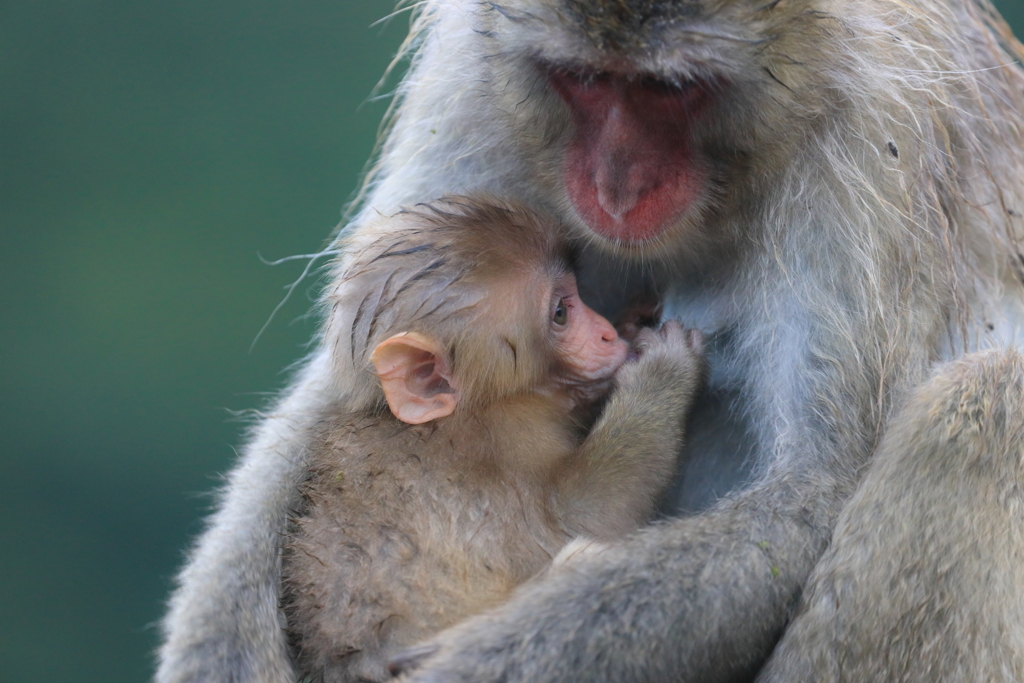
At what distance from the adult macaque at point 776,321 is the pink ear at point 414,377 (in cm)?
43

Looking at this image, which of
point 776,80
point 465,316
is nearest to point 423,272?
point 465,316

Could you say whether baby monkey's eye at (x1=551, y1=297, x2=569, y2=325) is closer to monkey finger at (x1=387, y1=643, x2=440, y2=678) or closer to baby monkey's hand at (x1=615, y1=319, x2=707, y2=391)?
baby monkey's hand at (x1=615, y1=319, x2=707, y2=391)

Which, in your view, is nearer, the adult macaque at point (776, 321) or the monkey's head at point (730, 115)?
the adult macaque at point (776, 321)

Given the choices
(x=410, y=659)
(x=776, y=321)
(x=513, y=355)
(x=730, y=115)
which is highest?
(x=730, y=115)

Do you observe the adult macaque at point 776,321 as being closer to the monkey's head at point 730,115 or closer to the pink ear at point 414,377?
the monkey's head at point 730,115

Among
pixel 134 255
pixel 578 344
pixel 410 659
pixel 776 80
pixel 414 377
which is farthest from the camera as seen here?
pixel 134 255

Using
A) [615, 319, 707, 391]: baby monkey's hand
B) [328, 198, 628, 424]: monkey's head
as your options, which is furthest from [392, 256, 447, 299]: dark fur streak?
[615, 319, 707, 391]: baby monkey's hand

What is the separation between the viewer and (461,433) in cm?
212

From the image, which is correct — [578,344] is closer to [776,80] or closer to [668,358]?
[668,358]

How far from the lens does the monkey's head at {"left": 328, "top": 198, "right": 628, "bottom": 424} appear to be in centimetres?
215

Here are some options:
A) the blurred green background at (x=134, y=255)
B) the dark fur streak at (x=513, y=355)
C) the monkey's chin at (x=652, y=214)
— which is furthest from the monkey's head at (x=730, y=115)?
the blurred green background at (x=134, y=255)

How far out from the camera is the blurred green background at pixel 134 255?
4148 mm

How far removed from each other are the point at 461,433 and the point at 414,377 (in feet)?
0.51

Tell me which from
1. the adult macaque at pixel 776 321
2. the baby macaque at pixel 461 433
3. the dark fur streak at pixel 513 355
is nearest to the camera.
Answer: the adult macaque at pixel 776 321
